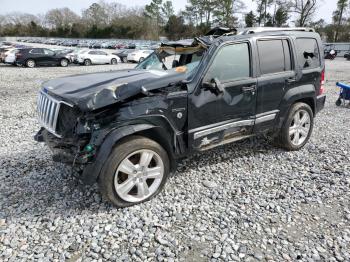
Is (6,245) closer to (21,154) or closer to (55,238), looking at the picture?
(55,238)

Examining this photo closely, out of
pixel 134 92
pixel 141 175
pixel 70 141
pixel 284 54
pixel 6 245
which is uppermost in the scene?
A: pixel 284 54

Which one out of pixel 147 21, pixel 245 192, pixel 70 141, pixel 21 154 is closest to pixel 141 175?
pixel 70 141

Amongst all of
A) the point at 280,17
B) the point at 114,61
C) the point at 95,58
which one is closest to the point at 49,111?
the point at 95,58

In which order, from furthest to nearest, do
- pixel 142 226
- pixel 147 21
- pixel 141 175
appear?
pixel 147 21, pixel 141 175, pixel 142 226

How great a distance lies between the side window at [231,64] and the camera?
12.7 ft

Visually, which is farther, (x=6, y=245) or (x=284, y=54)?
(x=284, y=54)

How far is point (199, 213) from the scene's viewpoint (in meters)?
3.44

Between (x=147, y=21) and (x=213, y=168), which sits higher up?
(x=147, y=21)

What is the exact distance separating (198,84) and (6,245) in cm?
273

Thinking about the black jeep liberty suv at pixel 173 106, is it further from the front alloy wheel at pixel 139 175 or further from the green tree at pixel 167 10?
the green tree at pixel 167 10

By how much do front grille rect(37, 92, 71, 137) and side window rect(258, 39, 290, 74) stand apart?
285cm

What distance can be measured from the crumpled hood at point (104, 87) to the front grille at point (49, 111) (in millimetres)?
94

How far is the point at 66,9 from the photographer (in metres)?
102

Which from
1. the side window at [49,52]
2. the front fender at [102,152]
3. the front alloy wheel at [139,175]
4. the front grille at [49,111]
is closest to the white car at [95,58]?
the side window at [49,52]
